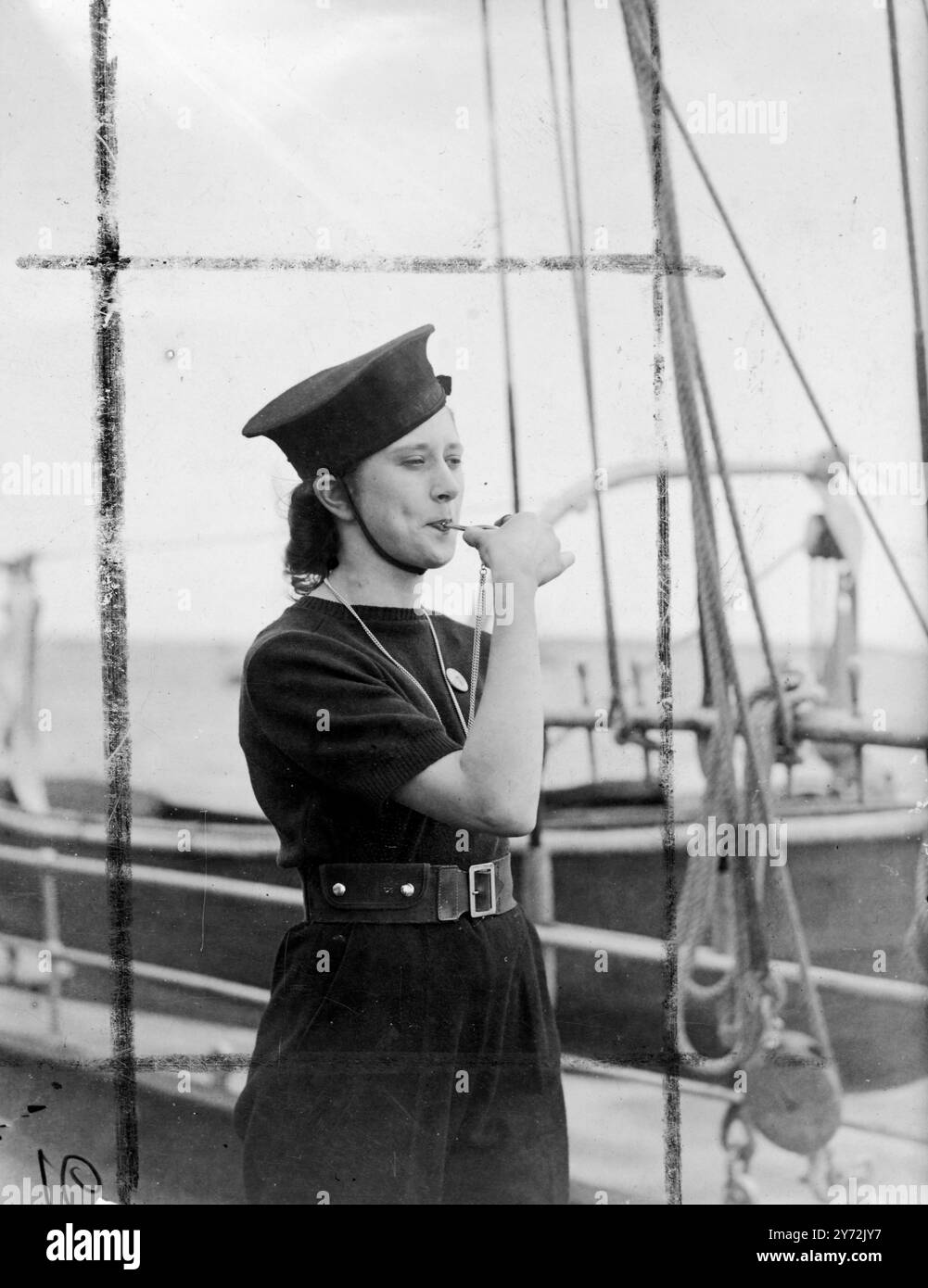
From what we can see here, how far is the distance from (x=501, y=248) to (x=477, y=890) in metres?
1.42

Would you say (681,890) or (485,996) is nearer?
(485,996)

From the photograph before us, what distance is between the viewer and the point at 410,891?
267cm

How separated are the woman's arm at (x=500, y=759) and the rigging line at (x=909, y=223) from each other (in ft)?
3.55

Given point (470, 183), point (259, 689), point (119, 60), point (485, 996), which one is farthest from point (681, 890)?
point (119, 60)

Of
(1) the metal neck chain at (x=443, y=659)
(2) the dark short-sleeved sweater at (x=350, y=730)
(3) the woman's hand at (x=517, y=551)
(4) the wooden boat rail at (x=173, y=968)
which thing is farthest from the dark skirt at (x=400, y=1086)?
(3) the woman's hand at (x=517, y=551)

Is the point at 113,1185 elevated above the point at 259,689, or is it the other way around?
the point at 259,689
